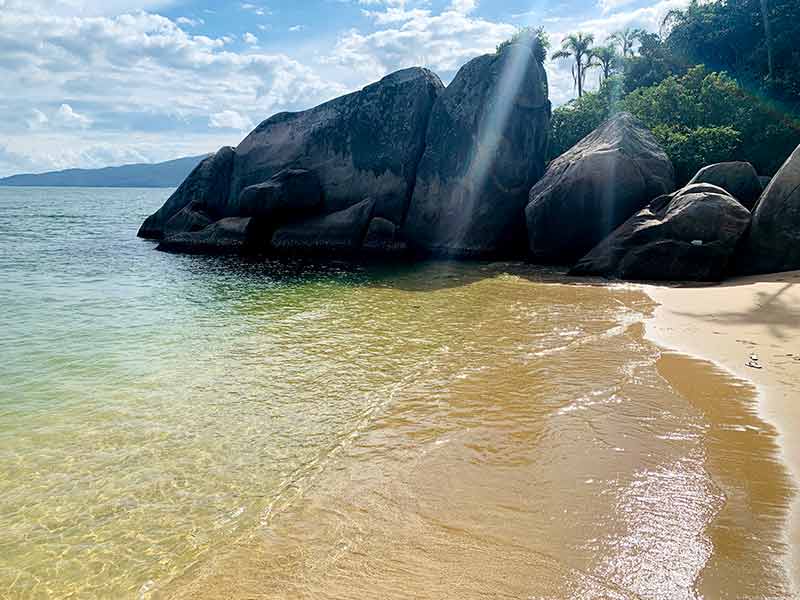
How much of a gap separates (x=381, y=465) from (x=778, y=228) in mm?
13906

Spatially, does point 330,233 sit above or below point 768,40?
below

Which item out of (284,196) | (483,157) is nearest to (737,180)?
(483,157)

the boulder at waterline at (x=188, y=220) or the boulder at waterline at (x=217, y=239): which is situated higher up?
the boulder at waterline at (x=188, y=220)

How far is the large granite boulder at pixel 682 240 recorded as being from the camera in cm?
1521

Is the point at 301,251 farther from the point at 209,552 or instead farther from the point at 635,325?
the point at 209,552

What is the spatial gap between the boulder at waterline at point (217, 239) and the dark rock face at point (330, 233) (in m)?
1.57

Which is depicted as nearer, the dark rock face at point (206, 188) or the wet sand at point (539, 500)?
the wet sand at point (539, 500)

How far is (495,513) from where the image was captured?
4.55 m

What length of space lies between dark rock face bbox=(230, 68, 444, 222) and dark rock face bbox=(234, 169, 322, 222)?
829mm

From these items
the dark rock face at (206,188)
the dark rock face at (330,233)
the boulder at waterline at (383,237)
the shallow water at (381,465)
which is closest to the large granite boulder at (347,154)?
the boulder at waterline at (383,237)

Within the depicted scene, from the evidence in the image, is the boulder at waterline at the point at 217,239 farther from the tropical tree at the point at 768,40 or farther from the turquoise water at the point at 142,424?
the tropical tree at the point at 768,40

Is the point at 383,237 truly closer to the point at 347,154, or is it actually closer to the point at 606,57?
the point at 347,154

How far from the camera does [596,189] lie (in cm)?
1862

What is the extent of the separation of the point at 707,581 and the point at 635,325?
764cm
